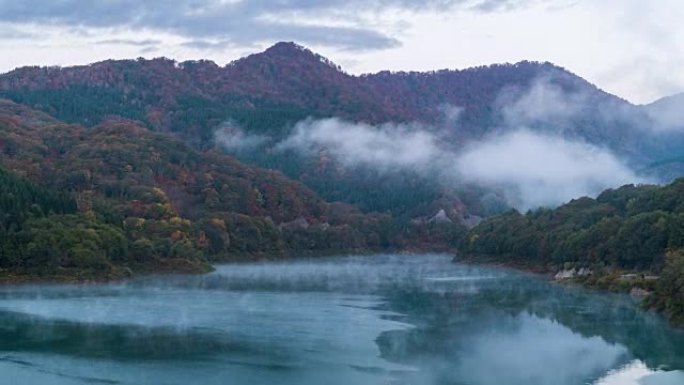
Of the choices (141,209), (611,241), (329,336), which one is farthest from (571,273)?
(141,209)

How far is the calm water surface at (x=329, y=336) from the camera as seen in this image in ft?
130

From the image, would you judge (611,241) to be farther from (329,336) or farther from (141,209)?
(141,209)

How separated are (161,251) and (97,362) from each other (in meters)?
57.9

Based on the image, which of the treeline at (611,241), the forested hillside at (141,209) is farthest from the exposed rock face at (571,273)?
the forested hillside at (141,209)

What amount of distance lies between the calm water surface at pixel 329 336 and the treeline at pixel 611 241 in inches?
109

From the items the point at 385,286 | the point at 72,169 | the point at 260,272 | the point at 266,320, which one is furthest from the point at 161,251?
the point at 266,320

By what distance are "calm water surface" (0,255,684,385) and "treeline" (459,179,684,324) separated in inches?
109

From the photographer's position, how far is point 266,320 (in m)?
56.5

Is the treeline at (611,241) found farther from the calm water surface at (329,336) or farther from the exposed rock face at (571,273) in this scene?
the calm water surface at (329,336)

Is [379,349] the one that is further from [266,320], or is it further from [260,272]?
[260,272]

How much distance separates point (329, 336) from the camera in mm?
49844

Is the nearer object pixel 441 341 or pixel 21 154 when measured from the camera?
pixel 441 341

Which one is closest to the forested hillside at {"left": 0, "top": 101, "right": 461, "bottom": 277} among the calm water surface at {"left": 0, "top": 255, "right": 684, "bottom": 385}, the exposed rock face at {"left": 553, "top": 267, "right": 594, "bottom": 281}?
the calm water surface at {"left": 0, "top": 255, "right": 684, "bottom": 385}

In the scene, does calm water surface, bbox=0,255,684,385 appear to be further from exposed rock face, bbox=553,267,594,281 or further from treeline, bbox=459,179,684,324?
exposed rock face, bbox=553,267,594,281
